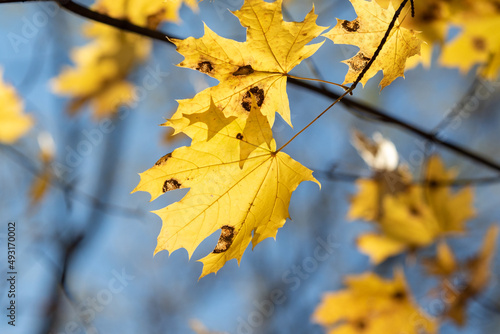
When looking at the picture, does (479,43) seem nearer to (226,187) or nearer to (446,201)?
(446,201)

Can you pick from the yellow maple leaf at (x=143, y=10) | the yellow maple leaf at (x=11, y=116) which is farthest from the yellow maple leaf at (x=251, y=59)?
the yellow maple leaf at (x=11, y=116)

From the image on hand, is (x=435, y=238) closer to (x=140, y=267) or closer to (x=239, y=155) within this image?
(x=239, y=155)

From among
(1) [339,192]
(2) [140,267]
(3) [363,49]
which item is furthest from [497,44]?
(2) [140,267]

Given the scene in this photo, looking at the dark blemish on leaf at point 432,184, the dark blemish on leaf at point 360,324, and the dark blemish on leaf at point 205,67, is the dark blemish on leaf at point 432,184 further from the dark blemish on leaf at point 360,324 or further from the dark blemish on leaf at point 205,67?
the dark blemish on leaf at point 205,67

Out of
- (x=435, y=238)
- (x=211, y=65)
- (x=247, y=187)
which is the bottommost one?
(x=435, y=238)

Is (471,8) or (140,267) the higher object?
(471,8)

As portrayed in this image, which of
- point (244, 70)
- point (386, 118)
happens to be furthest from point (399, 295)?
point (244, 70)
